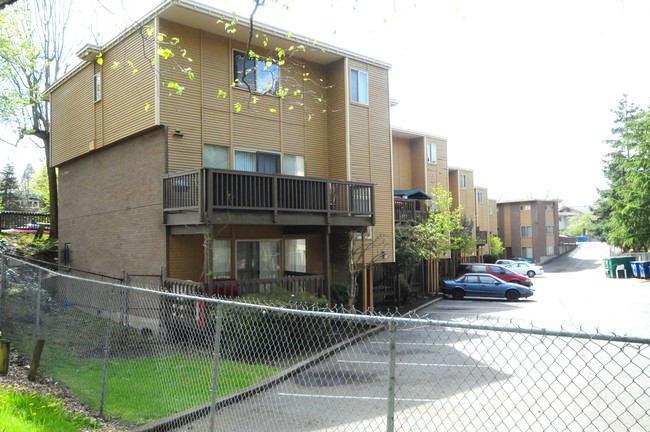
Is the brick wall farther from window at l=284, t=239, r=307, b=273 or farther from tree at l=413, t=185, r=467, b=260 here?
tree at l=413, t=185, r=467, b=260

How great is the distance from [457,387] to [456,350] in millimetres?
3650

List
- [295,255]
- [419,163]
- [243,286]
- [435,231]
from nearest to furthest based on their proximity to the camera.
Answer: [243,286]
[295,255]
[435,231]
[419,163]

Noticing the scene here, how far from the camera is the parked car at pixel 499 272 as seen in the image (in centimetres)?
2775

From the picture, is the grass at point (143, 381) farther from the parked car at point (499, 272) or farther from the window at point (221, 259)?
the parked car at point (499, 272)

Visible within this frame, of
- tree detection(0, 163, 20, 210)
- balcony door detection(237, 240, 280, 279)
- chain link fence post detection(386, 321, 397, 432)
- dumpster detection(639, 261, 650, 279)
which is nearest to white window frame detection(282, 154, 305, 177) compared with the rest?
balcony door detection(237, 240, 280, 279)

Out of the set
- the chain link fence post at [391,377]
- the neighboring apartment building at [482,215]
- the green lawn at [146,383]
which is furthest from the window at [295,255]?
the neighboring apartment building at [482,215]

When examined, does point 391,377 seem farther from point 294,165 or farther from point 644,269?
point 644,269

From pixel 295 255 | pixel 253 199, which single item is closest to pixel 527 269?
pixel 295 255

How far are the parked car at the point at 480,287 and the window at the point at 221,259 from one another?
14906 millimetres

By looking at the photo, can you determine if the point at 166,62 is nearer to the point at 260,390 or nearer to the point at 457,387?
the point at 260,390

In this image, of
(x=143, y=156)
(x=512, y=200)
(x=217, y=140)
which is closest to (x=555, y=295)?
(x=217, y=140)

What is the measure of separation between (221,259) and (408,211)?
11534mm

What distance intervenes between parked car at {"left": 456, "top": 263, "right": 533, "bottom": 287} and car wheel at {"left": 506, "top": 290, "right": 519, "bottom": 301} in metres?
2.22

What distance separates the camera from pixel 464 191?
41.4 m
